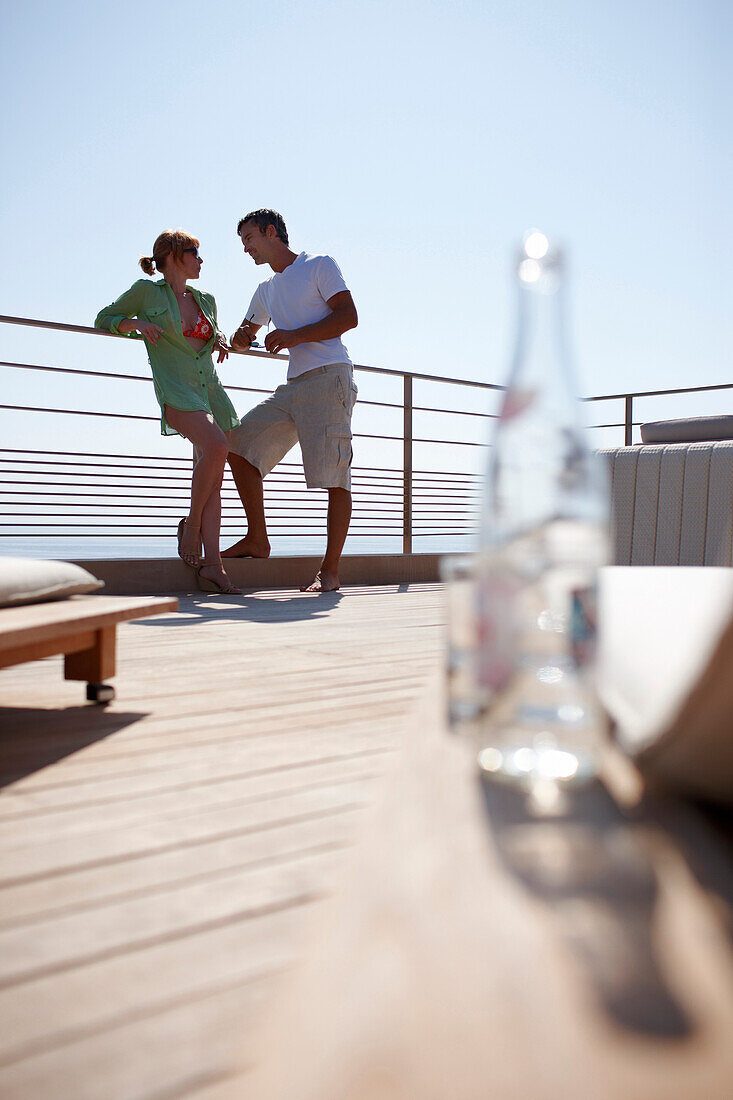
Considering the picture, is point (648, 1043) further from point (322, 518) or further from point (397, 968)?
point (322, 518)

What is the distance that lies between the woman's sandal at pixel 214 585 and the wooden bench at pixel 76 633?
1.62 meters

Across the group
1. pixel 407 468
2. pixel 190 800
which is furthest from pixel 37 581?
pixel 407 468

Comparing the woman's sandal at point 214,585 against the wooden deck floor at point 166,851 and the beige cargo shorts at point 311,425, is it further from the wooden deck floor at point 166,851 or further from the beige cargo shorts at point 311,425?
the wooden deck floor at point 166,851

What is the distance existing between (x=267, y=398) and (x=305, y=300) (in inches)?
16.0

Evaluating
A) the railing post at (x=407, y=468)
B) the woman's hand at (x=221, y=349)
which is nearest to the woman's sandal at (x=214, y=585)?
the woman's hand at (x=221, y=349)

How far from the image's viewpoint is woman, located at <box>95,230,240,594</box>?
2.71 meters

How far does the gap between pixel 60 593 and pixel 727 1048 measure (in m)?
1.22

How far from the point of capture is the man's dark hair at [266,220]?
9.52 ft

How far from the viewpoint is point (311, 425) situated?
2979 millimetres

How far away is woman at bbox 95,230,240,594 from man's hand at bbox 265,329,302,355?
0.20 m

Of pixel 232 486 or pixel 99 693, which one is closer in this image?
pixel 99 693

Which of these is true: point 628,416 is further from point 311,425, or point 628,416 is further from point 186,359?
point 186,359

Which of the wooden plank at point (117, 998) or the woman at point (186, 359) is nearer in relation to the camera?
the wooden plank at point (117, 998)


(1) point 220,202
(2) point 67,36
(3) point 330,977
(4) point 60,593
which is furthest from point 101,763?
(1) point 220,202
